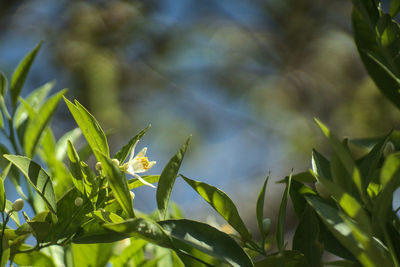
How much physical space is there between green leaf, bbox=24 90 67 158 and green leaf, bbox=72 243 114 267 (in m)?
0.12

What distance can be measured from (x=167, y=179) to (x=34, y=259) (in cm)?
19

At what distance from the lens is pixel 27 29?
9.18ft

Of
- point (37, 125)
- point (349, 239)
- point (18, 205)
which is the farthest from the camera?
point (37, 125)

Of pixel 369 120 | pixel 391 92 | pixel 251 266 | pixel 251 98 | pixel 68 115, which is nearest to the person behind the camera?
pixel 251 266

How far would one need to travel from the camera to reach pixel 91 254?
422 millimetres

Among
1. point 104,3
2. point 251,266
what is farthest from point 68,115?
point 251,266

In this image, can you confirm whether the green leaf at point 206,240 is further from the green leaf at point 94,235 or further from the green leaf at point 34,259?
the green leaf at point 34,259

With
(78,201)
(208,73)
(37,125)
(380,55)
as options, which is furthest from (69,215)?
(208,73)

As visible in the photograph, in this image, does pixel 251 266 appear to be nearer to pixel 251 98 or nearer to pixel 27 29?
pixel 251 98

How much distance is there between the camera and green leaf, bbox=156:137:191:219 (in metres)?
0.33

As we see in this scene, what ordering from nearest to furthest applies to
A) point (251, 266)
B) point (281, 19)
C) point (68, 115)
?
point (251, 266) → point (68, 115) → point (281, 19)

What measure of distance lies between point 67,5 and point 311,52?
145 centimetres

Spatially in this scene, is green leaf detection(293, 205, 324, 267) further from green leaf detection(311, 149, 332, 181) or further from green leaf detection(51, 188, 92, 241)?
green leaf detection(51, 188, 92, 241)

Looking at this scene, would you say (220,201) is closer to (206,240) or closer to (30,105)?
(206,240)
